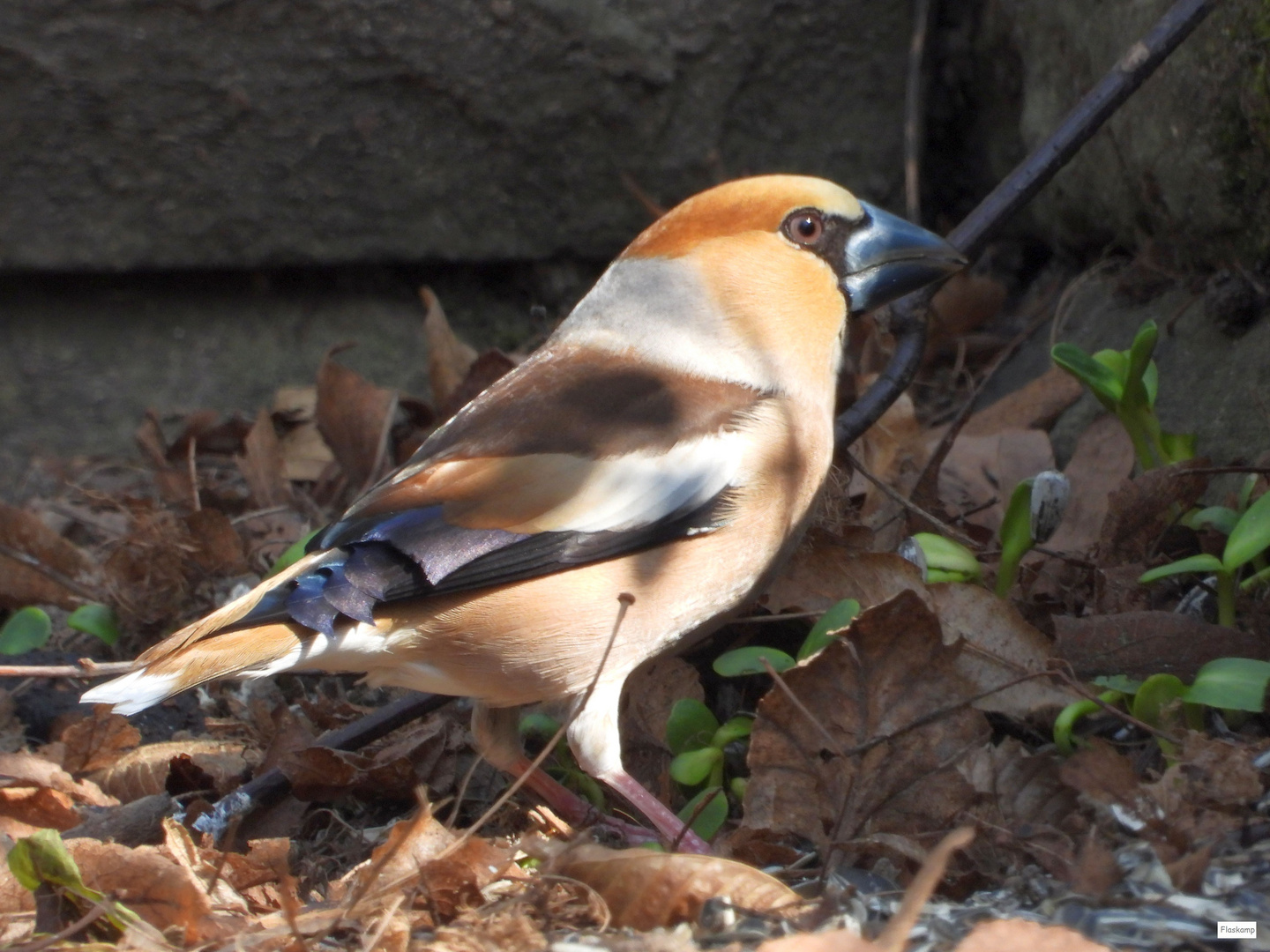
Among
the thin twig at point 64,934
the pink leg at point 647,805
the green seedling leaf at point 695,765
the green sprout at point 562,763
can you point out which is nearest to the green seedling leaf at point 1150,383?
the green seedling leaf at point 695,765

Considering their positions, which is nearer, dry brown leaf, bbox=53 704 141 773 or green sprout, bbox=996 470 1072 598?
green sprout, bbox=996 470 1072 598

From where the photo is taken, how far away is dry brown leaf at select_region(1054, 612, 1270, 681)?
257 centimetres

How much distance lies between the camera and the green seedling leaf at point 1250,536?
254 centimetres

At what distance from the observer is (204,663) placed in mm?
2580

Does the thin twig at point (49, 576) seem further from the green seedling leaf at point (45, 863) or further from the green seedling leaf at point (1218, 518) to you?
the green seedling leaf at point (1218, 518)

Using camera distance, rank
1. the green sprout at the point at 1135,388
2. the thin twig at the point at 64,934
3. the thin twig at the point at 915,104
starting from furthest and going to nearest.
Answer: the thin twig at the point at 915,104, the green sprout at the point at 1135,388, the thin twig at the point at 64,934

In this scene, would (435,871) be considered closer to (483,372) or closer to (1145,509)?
(1145,509)

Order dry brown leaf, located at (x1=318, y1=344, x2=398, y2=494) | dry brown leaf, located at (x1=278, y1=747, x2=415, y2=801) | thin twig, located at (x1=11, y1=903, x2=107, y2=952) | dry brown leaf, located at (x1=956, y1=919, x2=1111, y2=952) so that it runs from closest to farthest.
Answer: dry brown leaf, located at (x1=956, y1=919, x2=1111, y2=952)
thin twig, located at (x1=11, y1=903, x2=107, y2=952)
dry brown leaf, located at (x1=278, y1=747, x2=415, y2=801)
dry brown leaf, located at (x1=318, y1=344, x2=398, y2=494)

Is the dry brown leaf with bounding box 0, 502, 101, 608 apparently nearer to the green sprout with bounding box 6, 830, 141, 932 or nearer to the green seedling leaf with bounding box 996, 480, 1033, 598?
the green sprout with bounding box 6, 830, 141, 932

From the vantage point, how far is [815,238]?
3.27m

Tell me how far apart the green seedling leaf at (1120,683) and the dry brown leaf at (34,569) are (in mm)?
2850

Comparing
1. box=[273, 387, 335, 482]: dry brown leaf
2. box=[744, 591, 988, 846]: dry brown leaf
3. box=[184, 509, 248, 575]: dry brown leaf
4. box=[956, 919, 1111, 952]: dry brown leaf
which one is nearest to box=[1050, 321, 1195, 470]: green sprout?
box=[744, 591, 988, 846]: dry brown leaf

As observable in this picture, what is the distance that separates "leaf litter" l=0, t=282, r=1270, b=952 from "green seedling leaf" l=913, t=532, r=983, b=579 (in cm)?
9

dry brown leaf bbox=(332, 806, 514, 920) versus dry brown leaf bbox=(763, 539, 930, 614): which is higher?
dry brown leaf bbox=(763, 539, 930, 614)
